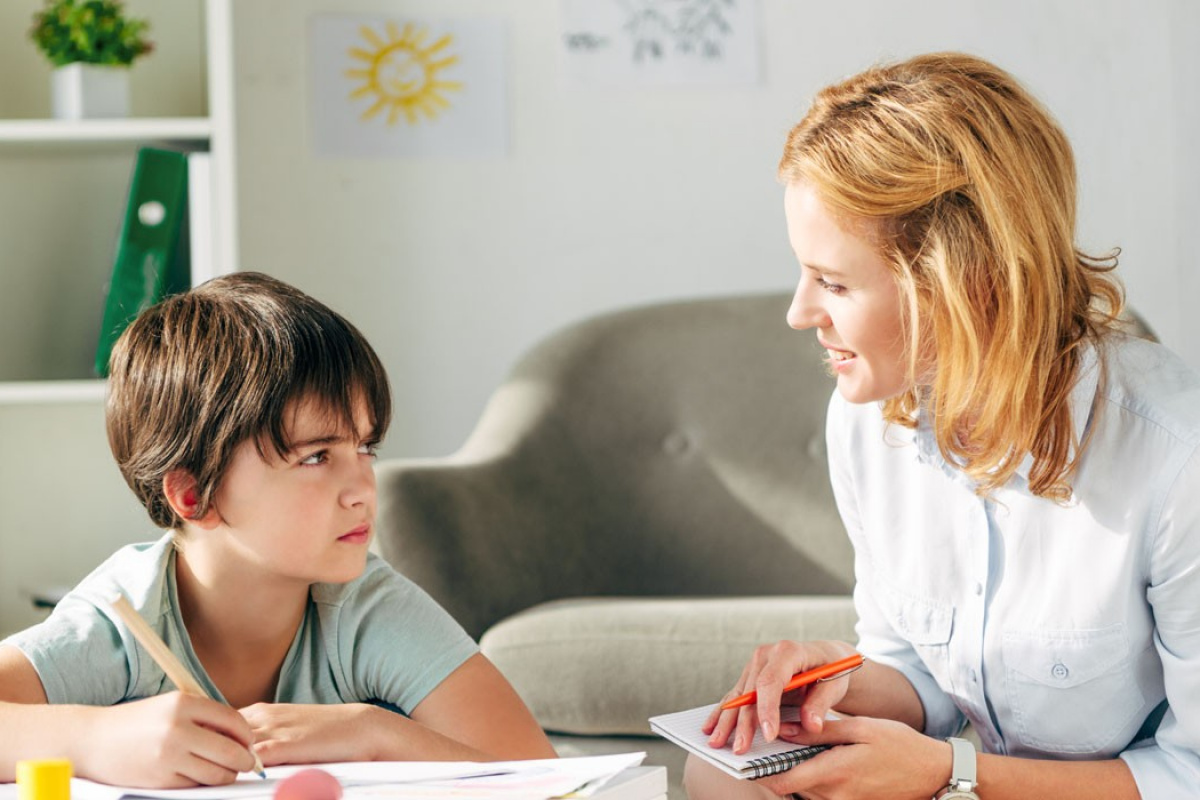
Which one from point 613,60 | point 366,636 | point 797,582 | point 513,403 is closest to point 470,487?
point 513,403

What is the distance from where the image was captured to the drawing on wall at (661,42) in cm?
258

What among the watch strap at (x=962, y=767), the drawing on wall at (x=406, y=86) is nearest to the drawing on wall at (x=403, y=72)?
the drawing on wall at (x=406, y=86)

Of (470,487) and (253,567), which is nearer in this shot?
(253,567)

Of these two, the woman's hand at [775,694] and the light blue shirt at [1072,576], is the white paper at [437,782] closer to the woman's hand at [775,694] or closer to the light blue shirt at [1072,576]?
the woman's hand at [775,694]

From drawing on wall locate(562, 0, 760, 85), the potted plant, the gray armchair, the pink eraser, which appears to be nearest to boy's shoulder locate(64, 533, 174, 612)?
the pink eraser

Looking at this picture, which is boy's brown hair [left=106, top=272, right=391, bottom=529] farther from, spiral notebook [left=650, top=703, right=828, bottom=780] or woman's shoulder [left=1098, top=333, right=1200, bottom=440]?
woman's shoulder [left=1098, top=333, right=1200, bottom=440]

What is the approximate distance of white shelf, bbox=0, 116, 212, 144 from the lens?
2152 mm

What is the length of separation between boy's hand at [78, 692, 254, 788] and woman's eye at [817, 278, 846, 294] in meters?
0.58

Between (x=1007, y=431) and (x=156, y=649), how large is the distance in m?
0.67

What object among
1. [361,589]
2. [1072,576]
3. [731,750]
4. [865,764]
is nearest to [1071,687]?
[1072,576]

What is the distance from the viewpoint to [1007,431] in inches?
44.3

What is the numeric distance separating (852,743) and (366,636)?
0.40 metres

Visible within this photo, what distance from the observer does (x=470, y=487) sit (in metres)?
1.99

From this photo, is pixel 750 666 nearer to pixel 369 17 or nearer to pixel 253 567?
pixel 253 567
